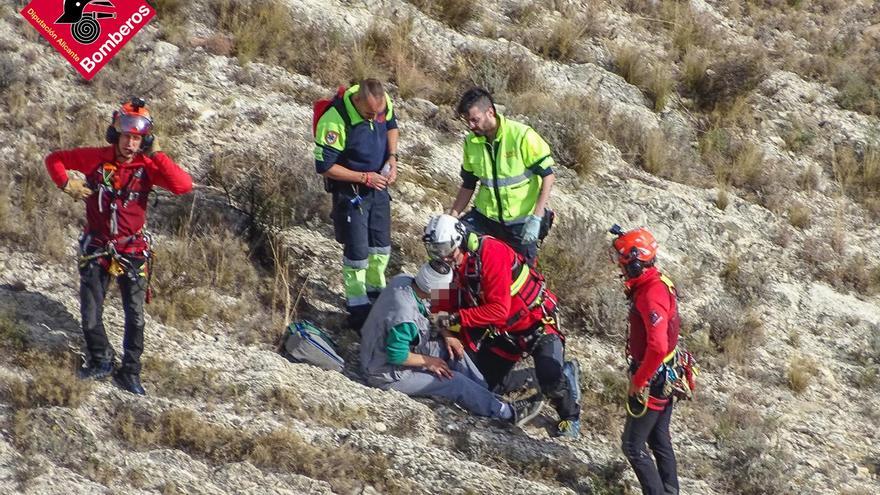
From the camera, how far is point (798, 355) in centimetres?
963

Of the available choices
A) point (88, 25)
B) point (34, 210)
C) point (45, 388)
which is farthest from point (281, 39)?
point (45, 388)

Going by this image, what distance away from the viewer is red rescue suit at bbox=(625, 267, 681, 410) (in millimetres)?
6684

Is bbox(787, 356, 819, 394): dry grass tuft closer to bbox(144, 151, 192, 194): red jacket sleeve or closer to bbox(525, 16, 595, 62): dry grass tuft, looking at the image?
bbox(525, 16, 595, 62): dry grass tuft

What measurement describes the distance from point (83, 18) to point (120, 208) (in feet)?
16.4

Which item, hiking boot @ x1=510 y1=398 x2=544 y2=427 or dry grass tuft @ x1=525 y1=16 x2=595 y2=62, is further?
dry grass tuft @ x1=525 y1=16 x2=595 y2=62

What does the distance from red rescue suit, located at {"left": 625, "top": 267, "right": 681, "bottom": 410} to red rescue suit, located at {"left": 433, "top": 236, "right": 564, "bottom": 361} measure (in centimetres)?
91

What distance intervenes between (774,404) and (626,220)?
265cm

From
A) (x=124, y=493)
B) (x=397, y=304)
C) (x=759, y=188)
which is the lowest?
(x=124, y=493)

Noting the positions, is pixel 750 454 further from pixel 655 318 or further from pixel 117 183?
pixel 117 183

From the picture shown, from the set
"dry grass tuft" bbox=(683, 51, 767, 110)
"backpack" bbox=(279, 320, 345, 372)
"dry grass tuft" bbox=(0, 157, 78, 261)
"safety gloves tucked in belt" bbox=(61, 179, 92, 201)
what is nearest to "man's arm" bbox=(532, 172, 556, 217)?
"backpack" bbox=(279, 320, 345, 372)

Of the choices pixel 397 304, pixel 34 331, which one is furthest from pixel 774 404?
pixel 34 331

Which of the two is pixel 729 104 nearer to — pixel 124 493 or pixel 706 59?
pixel 706 59

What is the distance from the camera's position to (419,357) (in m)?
7.66

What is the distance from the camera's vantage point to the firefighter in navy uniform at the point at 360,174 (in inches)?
306
